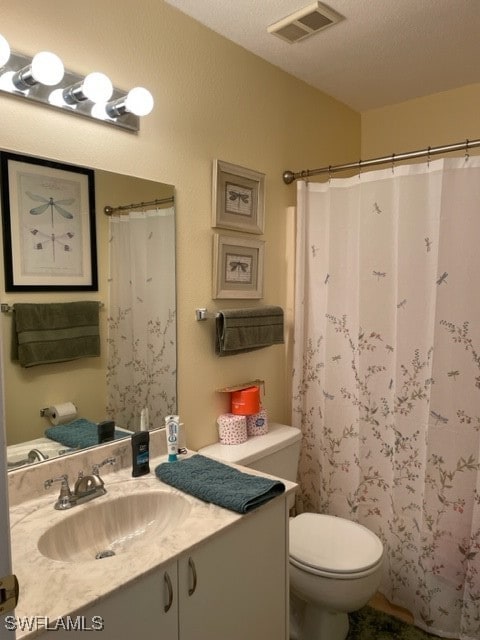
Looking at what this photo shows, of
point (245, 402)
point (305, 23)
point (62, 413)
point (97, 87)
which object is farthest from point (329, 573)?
point (305, 23)

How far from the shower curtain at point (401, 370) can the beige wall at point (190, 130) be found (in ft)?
0.74

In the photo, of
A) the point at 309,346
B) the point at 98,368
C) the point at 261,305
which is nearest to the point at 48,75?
the point at 98,368

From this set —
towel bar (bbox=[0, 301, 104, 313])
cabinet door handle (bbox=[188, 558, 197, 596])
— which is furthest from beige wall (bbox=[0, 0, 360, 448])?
cabinet door handle (bbox=[188, 558, 197, 596])

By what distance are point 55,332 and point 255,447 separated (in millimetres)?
930

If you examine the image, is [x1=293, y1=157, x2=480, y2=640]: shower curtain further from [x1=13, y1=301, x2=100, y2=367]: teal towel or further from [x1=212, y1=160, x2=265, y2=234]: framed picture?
[x1=13, y1=301, x2=100, y2=367]: teal towel

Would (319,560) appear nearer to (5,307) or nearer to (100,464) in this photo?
(100,464)

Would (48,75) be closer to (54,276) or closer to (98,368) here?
(54,276)

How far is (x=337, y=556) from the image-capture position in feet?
5.34

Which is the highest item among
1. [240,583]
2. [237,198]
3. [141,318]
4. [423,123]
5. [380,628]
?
[423,123]

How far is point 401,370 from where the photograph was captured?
1883mm

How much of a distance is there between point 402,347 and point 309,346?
1.52 ft

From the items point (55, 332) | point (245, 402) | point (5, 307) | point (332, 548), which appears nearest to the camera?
point (5, 307)

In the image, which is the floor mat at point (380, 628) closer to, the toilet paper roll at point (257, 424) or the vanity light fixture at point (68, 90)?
the toilet paper roll at point (257, 424)

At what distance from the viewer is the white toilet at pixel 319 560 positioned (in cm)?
155
